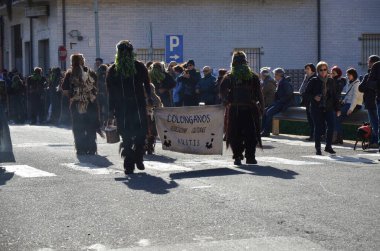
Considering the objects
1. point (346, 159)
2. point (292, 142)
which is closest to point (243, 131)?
point (346, 159)

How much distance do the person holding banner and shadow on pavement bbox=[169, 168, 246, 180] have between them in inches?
36.4

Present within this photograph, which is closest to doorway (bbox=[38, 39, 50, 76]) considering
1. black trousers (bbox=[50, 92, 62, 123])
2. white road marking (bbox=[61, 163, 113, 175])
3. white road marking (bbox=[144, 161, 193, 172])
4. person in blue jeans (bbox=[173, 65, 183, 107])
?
black trousers (bbox=[50, 92, 62, 123])

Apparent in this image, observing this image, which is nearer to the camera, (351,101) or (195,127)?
(195,127)

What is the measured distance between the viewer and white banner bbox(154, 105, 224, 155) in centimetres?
1611

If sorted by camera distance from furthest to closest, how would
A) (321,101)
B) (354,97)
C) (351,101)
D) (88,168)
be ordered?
(351,101) < (354,97) < (321,101) < (88,168)

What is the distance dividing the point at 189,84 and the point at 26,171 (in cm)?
931

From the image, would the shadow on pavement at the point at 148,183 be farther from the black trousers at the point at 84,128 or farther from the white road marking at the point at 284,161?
the black trousers at the point at 84,128

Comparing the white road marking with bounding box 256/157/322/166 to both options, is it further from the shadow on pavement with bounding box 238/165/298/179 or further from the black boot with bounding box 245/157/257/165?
the shadow on pavement with bounding box 238/165/298/179

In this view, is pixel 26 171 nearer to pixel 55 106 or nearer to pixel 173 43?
pixel 173 43

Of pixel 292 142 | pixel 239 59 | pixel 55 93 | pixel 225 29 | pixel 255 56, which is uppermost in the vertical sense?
pixel 225 29

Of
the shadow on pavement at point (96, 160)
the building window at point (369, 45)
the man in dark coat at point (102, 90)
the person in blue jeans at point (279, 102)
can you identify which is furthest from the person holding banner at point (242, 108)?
the building window at point (369, 45)

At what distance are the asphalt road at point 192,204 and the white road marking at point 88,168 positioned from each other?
0.05 feet

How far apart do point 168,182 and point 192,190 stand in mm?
1026

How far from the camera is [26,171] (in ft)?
49.5
